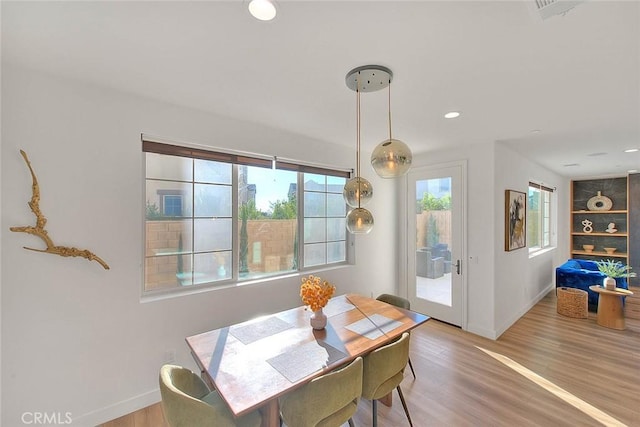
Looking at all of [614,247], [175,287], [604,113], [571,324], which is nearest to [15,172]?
[175,287]

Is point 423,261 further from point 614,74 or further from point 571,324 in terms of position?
point 614,74

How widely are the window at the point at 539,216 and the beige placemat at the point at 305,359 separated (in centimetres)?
502

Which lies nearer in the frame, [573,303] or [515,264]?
[515,264]

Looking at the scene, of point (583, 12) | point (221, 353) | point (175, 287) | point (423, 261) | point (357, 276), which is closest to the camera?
point (583, 12)

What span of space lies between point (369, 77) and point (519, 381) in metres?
2.99

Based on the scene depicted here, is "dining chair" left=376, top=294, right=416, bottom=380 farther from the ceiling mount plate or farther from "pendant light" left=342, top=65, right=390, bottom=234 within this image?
the ceiling mount plate

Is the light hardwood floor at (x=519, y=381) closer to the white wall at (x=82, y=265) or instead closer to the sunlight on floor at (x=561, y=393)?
the sunlight on floor at (x=561, y=393)

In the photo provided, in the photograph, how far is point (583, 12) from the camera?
4.05 ft

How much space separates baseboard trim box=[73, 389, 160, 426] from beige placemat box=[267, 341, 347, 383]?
1.36 meters

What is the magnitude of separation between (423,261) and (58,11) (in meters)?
4.33

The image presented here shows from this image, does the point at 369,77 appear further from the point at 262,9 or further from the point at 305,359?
the point at 305,359

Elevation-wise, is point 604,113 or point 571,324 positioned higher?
point 604,113

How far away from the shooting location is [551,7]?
115 cm

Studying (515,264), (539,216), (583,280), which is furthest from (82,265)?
(539,216)
